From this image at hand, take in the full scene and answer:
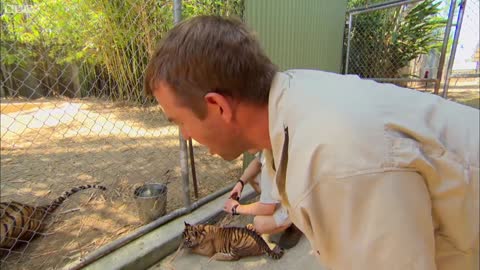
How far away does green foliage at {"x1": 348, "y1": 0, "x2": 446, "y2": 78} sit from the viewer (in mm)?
6414

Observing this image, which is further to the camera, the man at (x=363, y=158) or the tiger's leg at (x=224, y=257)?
the tiger's leg at (x=224, y=257)

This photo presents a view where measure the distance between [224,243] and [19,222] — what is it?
4.93ft

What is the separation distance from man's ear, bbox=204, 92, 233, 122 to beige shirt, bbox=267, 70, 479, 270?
7.3 inches

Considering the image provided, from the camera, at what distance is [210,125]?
0.92 m

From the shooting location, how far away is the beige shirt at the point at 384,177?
23.7 inches

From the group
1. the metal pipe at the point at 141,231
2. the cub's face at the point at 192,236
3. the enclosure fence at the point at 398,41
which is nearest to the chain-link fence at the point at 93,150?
the metal pipe at the point at 141,231

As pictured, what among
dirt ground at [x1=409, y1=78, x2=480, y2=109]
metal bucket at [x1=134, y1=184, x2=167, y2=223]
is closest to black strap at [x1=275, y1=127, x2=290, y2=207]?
metal bucket at [x1=134, y1=184, x2=167, y2=223]

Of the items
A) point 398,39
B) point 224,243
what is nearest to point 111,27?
point 224,243

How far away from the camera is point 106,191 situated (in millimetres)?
2795

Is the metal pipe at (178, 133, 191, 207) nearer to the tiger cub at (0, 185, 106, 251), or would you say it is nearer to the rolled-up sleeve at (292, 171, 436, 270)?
the tiger cub at (0, 185, 106, 251)

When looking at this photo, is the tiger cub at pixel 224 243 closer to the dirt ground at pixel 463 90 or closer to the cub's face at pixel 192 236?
the cub's face at pixel 192 236

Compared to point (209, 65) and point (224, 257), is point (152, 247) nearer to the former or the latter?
point (224, 257)

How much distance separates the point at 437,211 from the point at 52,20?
367 centimetres

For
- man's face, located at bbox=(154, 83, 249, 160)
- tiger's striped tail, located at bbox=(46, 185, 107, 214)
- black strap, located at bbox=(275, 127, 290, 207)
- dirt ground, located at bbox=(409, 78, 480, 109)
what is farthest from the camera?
dirt ground, located at bbox=(409, 78, 480, 109)
